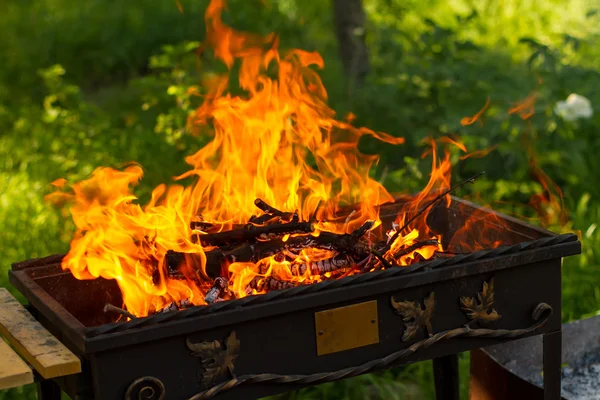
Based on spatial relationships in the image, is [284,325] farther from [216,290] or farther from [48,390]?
[48,390]

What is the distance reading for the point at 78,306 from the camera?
3.04m

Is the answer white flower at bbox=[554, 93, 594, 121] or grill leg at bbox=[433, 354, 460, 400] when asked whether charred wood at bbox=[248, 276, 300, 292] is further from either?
white flower at bbox=[554, 93, 594, 121]

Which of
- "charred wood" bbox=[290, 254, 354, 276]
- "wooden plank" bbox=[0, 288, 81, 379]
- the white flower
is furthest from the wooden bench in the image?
the white flower

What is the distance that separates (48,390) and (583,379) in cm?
195

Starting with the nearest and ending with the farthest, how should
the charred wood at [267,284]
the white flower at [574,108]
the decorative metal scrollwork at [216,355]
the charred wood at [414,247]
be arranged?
1. the decorative metal scrollwork at [216,355]
2. the charred wood at [267,284]
3. the charred wood at [414,247]
4. the white flower at [574,108]

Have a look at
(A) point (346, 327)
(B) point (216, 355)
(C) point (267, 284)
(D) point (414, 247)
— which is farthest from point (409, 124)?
(B) point (216, 355)

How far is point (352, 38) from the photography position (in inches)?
268

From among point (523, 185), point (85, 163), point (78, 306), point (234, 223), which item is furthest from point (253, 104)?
point (85, 163)

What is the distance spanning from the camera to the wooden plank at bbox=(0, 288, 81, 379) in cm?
238

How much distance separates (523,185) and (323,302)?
3124 millimetres

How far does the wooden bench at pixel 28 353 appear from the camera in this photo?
2.38 metres

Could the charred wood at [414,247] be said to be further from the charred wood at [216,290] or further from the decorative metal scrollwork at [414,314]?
the charred wood at [216,290]

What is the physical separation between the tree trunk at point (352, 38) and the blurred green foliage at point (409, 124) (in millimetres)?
90

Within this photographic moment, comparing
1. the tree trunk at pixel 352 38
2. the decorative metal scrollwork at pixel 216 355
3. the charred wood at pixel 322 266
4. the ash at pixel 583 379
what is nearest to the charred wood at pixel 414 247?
the charred wood at pixel 322 266
